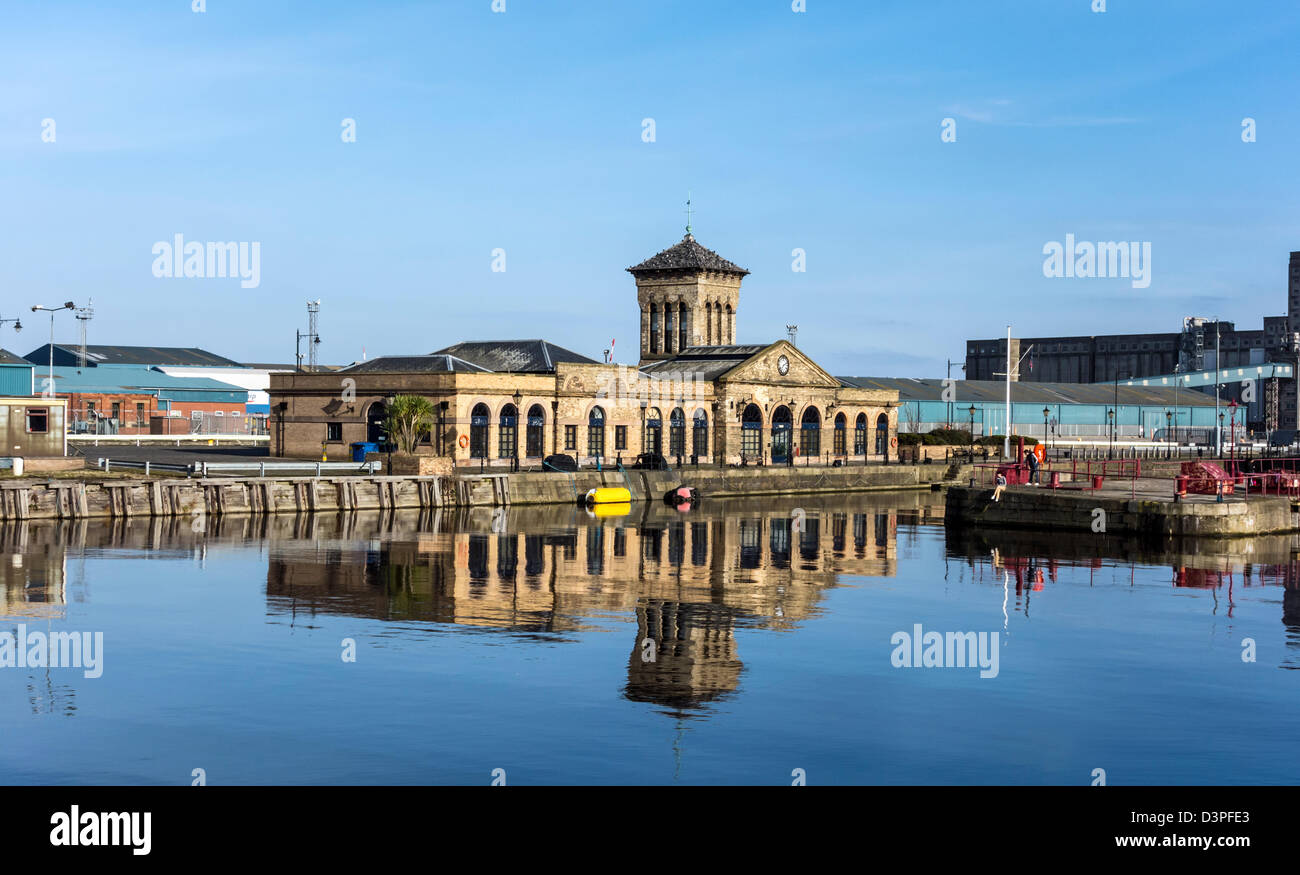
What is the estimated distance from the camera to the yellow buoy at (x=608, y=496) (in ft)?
247

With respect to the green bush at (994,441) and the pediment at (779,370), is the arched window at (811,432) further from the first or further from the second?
the green bush at (994,441)

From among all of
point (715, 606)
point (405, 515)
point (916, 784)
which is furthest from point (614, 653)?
point (405, 515)

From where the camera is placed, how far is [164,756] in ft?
71.3

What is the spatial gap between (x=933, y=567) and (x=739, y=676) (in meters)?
23.3

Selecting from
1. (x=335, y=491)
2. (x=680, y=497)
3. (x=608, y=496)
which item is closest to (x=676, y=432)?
(x=680, y=497)

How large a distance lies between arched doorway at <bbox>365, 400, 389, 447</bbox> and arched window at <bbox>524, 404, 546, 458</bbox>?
30.0 feet

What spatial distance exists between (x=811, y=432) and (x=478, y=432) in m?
30.6

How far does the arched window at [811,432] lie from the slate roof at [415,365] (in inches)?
1022

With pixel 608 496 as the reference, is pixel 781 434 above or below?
above

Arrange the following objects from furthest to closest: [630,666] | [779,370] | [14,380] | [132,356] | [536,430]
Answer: [132,356]
[14,380]
[779,370]
[536,430]
[630,666]

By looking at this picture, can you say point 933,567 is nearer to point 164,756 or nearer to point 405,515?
point 405,515

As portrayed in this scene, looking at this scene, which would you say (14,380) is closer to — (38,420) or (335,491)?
(38,420)

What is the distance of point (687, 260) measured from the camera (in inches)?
4313
